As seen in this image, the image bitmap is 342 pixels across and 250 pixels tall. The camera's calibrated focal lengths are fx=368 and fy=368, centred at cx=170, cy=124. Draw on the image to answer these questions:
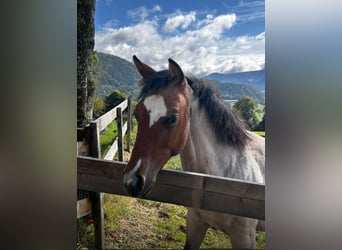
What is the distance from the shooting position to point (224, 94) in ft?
6.61

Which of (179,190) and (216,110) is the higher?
(216,110)

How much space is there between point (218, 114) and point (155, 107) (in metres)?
0.35

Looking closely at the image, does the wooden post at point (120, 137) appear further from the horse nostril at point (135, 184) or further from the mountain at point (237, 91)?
the mountain at point (237, 91)

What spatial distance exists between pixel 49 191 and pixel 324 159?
68.5 inches

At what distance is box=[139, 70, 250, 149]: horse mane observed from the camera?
201 centimetres

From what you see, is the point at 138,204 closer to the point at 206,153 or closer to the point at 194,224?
the point at 194,224

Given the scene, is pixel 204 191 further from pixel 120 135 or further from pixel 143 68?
pixel 143 68

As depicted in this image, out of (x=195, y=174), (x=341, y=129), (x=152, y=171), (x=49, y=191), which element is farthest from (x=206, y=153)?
(x=49, y=191)

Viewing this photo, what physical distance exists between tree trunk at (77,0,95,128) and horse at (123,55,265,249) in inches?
15.4

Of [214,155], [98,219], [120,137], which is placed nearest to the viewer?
[214,155]

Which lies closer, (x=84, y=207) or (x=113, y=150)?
(x=113, y=150)

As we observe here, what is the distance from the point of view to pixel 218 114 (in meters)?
2.03

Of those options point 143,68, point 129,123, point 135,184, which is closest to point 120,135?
point 129,123

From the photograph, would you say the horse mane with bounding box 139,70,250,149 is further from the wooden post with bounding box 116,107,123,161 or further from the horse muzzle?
the horse muzzle
